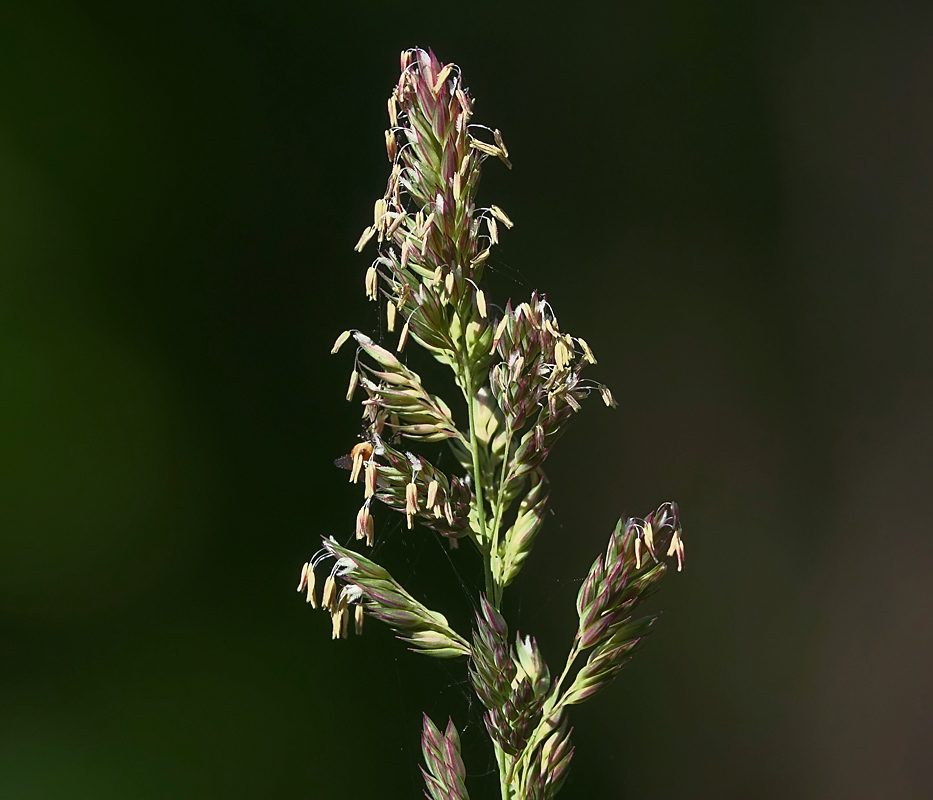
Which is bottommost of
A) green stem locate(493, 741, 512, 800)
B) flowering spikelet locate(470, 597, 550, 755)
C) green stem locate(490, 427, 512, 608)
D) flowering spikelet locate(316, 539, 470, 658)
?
green stem locate(493, 741, 512, 800)

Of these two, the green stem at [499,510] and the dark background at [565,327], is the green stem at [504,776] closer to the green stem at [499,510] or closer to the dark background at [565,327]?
the green stem at [499,510]

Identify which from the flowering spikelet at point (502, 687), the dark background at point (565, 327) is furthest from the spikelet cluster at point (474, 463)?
the dark background at point (565, 327)

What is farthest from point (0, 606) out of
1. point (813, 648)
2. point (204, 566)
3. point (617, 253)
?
point (813, 648)

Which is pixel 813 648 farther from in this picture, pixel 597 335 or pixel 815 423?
pixel 597 335

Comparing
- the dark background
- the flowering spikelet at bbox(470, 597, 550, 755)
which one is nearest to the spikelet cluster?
the flowering spikelet at bbox(470, 597, 550, 755)

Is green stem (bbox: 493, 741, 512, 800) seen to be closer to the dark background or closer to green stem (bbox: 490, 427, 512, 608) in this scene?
green stem (bbox: 490, 427, 512, 608)

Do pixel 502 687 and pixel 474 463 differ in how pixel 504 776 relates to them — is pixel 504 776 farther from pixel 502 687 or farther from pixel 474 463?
pixel 474 463

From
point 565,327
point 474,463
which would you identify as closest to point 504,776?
point 474,463

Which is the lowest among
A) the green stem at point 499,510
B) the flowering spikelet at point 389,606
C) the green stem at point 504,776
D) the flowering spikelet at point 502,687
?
the green stem at point 504,776

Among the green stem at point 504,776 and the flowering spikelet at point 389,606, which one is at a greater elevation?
the flowering spikelet at point 389,606
